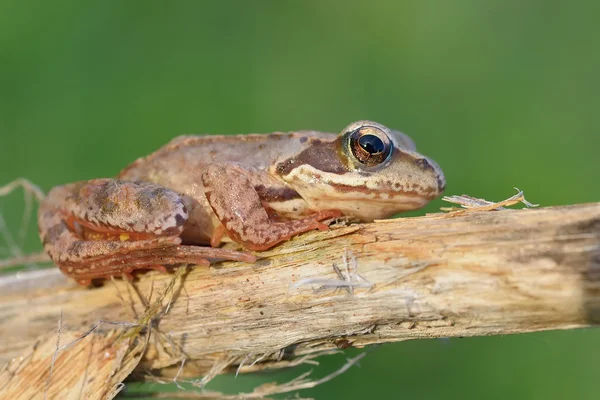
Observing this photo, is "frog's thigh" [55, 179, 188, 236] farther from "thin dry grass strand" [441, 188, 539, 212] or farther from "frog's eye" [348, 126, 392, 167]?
"thin dry grass strand" [441, 188, 539, 212]

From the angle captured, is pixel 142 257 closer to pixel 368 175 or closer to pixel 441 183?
pixel 368 175

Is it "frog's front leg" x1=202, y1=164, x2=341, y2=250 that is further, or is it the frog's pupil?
the frog's pupil

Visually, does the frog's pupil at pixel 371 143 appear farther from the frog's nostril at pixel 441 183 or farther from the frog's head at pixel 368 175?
the frog's nostril at pixel 441 183

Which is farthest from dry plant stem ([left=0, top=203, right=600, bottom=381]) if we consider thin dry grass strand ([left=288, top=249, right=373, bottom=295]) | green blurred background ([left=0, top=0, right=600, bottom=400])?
green blurred background ([left=0, top=0, right=600, bottom=400])

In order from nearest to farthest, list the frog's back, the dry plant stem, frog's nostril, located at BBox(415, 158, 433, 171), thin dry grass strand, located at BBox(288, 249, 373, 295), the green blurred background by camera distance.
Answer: the dry plant stem < thin dry grass strand, located at BBox(288, 249, 373, 295) < frog's nostril, located at BBox(415, 158, 433, 171) < the frog's back < the green blurred background

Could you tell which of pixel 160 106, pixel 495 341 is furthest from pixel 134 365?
pixel 160 106

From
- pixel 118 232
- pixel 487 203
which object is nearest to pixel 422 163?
pixel 487 203
